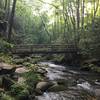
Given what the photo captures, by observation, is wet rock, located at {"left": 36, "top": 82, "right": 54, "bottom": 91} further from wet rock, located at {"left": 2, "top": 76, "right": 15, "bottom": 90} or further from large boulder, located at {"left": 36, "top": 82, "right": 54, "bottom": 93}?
wet rock, located at {"left": 2, "top": 76, "right": 15, "bottom": 90}

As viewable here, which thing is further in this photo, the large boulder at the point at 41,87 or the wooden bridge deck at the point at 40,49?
the wooden bridge deck at the point at 40,49

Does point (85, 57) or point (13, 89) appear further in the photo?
point (85, 57)

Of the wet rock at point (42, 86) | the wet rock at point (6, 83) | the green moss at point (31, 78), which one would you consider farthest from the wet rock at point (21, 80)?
the wet rock at point (42, 86)

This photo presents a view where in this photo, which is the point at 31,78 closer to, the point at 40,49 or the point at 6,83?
the point at 6,83

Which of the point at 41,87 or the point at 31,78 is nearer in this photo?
the point at 41,87

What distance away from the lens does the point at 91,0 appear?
3067cm

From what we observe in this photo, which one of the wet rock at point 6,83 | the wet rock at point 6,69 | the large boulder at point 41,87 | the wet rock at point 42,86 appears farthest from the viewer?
the wet rock at point 6,69

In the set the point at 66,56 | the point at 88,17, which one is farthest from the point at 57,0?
the point at 66,56

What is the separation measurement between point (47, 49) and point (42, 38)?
79.9 ft

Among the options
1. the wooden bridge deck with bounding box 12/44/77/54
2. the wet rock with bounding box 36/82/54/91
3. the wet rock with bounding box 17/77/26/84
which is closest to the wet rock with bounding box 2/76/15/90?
the wet rock with bounding box 17/77/26/84

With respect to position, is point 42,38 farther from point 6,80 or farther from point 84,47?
point 6,80

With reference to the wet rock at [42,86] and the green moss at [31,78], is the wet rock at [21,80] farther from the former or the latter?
the wet rock at [42,86]

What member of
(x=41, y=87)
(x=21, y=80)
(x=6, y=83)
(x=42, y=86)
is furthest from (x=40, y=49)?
(x=6, y=83)

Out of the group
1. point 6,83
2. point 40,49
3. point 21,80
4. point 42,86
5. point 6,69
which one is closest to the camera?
point 6,83
